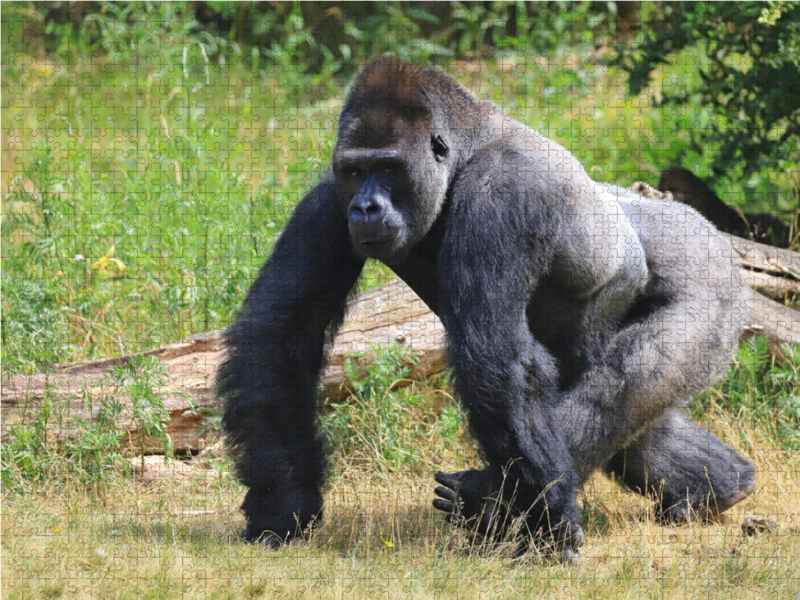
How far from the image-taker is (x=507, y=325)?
315 centimetres

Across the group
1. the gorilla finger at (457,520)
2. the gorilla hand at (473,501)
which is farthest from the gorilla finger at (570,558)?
the gorilla finger at (457,520)

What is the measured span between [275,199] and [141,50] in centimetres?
174

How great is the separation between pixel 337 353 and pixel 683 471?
1.70 metres

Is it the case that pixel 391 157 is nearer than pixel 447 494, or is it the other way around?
pixel 391 157

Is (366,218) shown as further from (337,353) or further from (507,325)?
(337,353)

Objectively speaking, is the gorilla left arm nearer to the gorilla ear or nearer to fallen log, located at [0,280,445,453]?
the gorilla ear

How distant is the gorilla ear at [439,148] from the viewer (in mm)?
3338

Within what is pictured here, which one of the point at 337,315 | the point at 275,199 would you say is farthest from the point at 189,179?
the point at 337,315

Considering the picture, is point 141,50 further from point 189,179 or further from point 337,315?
point 337,315

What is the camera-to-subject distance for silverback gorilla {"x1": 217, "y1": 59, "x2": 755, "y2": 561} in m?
3.18

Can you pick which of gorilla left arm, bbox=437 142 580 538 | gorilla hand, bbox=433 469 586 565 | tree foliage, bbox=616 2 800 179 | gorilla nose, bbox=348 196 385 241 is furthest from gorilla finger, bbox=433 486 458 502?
tree foliage, bbox=616 2 800 179

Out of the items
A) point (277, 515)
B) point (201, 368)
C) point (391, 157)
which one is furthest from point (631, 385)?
point (201, 368)

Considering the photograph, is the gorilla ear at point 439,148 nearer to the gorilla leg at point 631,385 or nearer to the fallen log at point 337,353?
the gorilla leg at point 631,385

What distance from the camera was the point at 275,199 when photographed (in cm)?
593
